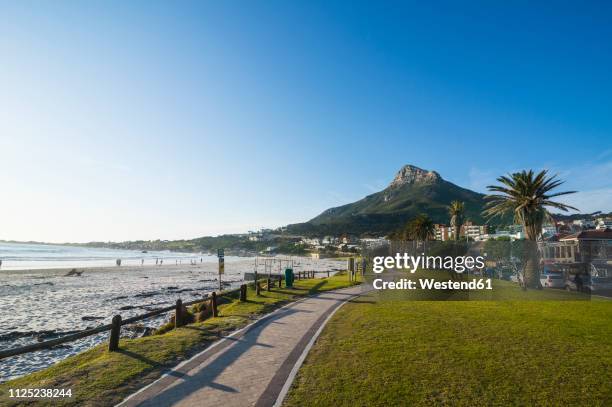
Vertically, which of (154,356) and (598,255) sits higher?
(598,255)

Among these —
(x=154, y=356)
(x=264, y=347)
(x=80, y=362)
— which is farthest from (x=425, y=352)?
(x=80, y=362)

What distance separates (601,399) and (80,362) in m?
13.5

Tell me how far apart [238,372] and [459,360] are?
A: 5980 mm

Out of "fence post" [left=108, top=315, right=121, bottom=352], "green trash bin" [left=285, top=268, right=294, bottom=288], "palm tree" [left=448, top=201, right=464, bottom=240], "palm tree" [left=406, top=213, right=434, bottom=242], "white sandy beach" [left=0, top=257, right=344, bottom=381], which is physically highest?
"palm tree" [left=448, top=201, right=464, bottom=240]

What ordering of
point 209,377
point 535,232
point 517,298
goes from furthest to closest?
point 535,232
point 517,298
point 209,377

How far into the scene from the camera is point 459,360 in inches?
371

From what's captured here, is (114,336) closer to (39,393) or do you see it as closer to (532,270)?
(39,393)

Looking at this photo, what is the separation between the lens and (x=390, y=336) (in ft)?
39.3

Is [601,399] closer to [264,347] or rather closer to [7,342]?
[264,347]

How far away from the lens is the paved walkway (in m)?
6.91

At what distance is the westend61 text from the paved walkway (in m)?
8.27
